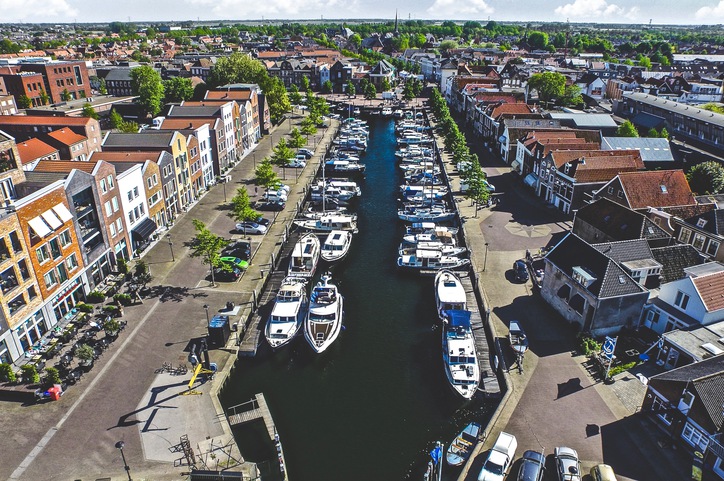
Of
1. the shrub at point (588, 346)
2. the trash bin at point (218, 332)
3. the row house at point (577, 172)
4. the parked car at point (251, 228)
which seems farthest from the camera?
the row house at point (577, 172)

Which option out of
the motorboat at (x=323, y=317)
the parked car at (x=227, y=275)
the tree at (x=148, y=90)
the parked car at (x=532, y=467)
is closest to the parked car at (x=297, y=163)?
the parked car at (x=227, y=275)

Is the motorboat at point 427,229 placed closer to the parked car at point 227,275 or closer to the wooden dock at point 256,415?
the parked car at point 227,275

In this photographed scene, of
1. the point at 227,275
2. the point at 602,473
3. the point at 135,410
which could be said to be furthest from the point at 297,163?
the point at 602,473

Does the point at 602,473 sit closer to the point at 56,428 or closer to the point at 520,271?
the point at 520,271

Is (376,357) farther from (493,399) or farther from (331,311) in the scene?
(493,399)

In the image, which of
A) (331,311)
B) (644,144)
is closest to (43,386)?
(331,311)
